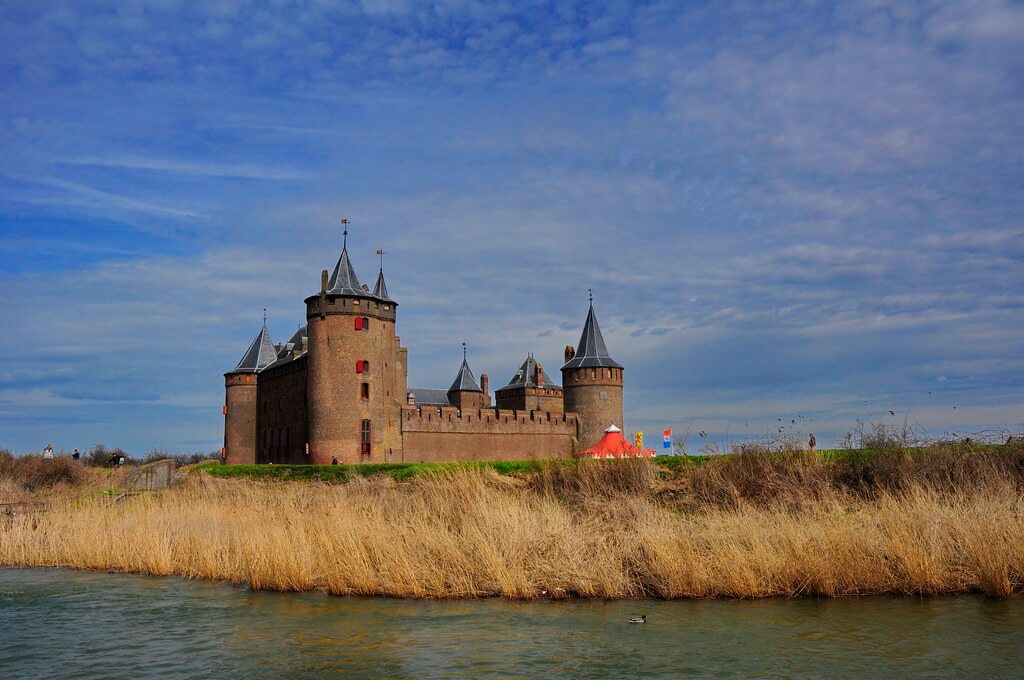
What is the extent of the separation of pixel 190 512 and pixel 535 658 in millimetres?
8929

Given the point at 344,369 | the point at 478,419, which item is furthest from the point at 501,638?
the point at 478,419

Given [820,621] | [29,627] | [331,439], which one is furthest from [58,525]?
[331,439]

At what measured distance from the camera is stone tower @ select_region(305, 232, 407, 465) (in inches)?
1315

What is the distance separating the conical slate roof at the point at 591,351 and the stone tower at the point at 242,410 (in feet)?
51.5

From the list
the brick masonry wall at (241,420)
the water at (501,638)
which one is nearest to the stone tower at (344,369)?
the brick masonry wall at (241,420)

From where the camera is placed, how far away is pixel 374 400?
113 feet

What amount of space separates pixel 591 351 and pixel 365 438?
15.1 meters

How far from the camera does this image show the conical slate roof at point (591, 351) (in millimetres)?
44750

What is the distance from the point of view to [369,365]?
112ft

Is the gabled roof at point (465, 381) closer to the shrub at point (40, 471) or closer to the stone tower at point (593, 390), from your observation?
the stone tower at point (593, 390)

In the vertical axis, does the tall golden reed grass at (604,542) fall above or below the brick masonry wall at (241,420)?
below

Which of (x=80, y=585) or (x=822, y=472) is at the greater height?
(x=822, y=472)

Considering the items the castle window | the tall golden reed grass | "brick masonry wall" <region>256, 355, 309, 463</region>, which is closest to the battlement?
the castle window

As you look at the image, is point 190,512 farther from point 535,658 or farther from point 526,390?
point 526,390
